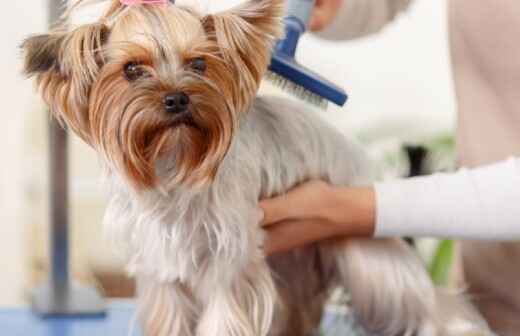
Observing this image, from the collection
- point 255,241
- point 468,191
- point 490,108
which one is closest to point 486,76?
point 490,108

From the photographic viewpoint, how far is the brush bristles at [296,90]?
3.37 feet

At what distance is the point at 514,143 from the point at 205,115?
0.55 m

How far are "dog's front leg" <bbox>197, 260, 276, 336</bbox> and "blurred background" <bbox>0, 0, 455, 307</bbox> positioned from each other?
1136mm

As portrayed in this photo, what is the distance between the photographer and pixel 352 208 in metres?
1.08

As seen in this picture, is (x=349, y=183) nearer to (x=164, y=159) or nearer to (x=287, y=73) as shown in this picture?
(x=287, y=73)

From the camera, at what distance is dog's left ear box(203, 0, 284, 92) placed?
864 millimetres

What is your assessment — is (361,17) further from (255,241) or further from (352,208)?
(255,241)

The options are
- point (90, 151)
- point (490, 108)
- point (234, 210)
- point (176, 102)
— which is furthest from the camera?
point (90, 151)

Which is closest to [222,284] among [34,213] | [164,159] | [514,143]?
[164,159]

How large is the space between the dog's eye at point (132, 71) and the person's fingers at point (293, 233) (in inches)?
11.3

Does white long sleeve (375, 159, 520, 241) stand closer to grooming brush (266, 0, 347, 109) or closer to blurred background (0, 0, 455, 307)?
grooming brush (266, 0, 347, 109)

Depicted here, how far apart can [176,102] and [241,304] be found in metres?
0.29

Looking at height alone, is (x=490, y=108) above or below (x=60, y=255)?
above

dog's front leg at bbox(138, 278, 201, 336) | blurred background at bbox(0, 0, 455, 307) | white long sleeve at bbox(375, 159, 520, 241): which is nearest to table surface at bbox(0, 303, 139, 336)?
dog's front leg at bbox(138, 278, 201, 336)
